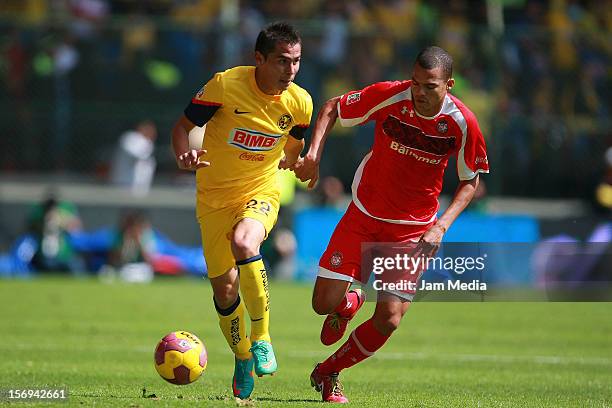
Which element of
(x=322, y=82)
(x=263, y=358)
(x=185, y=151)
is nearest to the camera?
(x=263, y=358)

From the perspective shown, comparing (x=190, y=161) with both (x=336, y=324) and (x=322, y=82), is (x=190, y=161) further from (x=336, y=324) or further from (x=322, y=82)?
(x=322, y=82)

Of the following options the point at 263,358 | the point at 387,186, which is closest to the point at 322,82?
the point at 387,186

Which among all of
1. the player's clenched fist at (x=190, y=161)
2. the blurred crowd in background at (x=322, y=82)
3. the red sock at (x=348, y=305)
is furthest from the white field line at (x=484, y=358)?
the blurred crowd in background at (x=322, y=82)

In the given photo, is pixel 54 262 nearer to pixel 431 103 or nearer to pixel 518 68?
pixel 518 68

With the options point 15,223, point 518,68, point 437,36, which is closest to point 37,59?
point 15,223

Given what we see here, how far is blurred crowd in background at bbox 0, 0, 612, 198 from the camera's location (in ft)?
68.2

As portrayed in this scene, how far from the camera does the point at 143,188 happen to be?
21.8 meters

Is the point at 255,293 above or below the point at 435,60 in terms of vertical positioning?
below

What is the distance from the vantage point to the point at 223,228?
841cm

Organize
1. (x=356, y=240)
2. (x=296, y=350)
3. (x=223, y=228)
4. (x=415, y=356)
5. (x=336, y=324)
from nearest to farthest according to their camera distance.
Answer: (x=223, y=228) < (x=356, y=240) < (x=336, y=324) < (x=415, y=356) < (x=296, y=350)

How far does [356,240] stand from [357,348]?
32.0 inches

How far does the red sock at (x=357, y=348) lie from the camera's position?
846 cm

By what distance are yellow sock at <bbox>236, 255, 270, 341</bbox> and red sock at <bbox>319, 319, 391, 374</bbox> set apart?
70cm

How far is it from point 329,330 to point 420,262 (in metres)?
1.12
